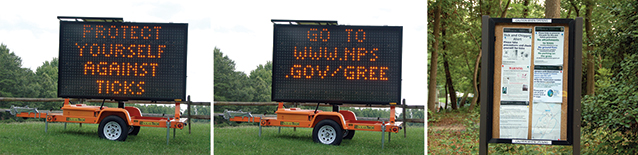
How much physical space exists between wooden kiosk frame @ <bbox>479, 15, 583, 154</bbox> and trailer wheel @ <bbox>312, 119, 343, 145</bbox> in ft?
10.0

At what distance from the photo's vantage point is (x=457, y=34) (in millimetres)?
11141

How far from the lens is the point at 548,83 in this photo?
10.00 ft

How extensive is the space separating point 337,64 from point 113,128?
130 inches

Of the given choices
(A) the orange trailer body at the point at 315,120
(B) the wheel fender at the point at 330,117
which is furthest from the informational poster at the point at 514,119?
(B) the wheel fender at the point at 330,117

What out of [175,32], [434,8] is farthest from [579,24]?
[434,8]

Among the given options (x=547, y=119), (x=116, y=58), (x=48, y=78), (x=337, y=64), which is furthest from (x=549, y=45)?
(x=48, y=78)

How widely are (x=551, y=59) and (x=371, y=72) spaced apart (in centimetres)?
270

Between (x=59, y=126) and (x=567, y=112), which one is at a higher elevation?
(x=567, y=112)

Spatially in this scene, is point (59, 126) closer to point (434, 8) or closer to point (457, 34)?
point (434, 8)

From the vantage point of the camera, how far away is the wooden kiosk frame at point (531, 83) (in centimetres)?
299

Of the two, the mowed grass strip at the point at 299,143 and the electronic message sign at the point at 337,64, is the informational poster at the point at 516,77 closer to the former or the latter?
the electronic message sign at the point at 337,64

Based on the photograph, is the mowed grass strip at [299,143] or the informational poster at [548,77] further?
the mowed grass strip at [299,143]

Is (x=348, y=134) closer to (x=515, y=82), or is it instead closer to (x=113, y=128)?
(x=113, y=128)

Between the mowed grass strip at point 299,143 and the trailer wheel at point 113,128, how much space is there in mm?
1529
